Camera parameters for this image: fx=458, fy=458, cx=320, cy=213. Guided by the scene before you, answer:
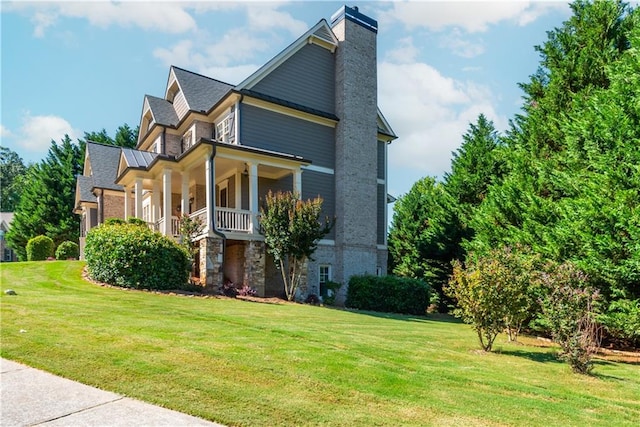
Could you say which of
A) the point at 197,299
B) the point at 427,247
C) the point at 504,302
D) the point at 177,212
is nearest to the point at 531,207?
the point at 504,302

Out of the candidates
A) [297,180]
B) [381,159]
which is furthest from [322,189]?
[381,159]

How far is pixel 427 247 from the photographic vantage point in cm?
2366

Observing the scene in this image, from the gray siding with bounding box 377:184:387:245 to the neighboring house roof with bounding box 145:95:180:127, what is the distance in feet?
36.7

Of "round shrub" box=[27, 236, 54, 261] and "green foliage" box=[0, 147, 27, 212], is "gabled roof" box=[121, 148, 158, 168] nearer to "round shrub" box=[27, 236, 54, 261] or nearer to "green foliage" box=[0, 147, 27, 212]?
"round shrub" box=[27, 236, 54, 261]

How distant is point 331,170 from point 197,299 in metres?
10.1

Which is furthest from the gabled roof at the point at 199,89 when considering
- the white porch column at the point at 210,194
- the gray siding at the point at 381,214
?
the gray siding at the point at 381,214

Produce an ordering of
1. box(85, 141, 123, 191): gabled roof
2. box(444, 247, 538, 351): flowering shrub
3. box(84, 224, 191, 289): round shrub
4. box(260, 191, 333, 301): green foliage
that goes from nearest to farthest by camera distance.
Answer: box(444, 247, 538, 351): flowering shrub, box(84, 224, 191, 289): round shrub, box(260, 191, 333, 301): green foliage, box(85, 141, 123, 191): gabled roof

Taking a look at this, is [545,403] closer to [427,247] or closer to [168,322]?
[168,322]

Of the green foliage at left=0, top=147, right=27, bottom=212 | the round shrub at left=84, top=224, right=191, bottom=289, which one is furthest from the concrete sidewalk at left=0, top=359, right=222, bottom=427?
the green foliage at left=0, top=147, right=27, bottom=212

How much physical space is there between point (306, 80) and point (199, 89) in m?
5.90

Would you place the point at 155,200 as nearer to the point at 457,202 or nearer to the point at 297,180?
the point at 297,180

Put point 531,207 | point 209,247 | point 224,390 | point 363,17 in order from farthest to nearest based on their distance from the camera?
point 363,17 → point 209,247 → point 531,207 → point 224,390

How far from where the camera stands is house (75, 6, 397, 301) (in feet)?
62.4

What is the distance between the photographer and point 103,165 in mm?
28453
